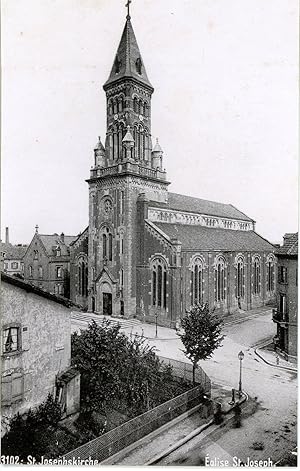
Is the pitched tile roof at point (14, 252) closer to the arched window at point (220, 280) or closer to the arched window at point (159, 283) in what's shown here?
the arched window at point (159, 283)

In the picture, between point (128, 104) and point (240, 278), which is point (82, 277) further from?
point (128, 104)

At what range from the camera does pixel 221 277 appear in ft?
138

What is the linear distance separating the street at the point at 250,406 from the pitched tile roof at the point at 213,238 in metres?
10.2

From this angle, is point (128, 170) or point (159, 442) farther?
point (128, 170)

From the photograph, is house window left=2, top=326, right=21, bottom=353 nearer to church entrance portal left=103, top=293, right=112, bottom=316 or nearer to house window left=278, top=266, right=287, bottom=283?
house window left=278, top=266, right=287, bottom=283

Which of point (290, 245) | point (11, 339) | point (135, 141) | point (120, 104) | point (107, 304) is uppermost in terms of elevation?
point (120, 104)

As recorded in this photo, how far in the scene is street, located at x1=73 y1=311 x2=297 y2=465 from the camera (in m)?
14.4

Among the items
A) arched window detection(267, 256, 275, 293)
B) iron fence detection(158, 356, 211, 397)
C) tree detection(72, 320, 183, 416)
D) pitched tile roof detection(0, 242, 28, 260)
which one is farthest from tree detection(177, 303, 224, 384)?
pitched tile roof detection(0, 242, 28, 260)

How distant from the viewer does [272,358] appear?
26281 mm

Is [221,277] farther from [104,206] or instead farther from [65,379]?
[65,379]

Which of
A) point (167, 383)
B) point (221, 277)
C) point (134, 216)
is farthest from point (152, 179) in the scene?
point (167, 383)

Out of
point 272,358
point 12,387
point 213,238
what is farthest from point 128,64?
point 12,387

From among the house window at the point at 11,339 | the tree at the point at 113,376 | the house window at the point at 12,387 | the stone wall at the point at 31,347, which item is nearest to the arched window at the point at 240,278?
the tree at the point at 113,376

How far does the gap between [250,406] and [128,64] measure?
1312 inches
